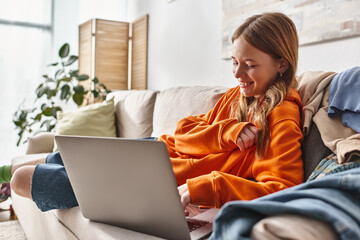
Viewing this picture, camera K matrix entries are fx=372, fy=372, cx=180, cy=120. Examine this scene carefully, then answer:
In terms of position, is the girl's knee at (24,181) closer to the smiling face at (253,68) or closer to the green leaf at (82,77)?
the smiling face at (253,68)

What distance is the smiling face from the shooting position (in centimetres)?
118

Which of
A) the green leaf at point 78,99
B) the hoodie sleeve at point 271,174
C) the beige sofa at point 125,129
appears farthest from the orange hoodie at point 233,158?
the green leaf at point 78,99

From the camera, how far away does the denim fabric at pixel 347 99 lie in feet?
3.54

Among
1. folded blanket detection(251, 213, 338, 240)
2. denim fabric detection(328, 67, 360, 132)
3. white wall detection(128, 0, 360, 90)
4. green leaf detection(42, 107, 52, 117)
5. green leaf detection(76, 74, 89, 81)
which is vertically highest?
white wall detection(128, 0, 360, 90)

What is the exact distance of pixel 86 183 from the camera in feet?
3.02

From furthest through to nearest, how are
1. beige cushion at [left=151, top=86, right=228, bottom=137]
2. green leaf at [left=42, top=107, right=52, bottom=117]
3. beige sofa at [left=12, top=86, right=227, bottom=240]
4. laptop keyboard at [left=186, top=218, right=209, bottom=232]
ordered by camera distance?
green leaf at [left=42, top=107, right=52, bottom=117] → beige cushion at [left=151, top=86, right=228, bottom=137] → beige sofa at [left=12, top=86, right=227, bottom=240] → laptop keyboard at [left=186, top=218, right=209, bottom=232]

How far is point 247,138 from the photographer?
3.58 ft

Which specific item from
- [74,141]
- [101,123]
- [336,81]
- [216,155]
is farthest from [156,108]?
[74,141]

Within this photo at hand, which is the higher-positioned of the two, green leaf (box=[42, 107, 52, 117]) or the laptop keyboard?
green leaf (box=[42, 107, 52, 117])

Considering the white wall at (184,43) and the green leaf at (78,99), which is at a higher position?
the white wall at (184,43)

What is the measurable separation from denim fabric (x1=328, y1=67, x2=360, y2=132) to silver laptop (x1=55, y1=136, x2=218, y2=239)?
0.50 m

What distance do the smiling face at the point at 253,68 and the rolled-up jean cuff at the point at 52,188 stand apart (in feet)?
2.11

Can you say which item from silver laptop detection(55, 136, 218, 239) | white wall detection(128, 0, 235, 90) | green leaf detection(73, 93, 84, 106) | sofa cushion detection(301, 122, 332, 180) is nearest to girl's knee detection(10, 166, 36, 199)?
silver laptop detection(55, 136, 218, 239)

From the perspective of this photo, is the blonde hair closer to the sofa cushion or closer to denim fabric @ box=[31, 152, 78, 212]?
the sofa cushion
